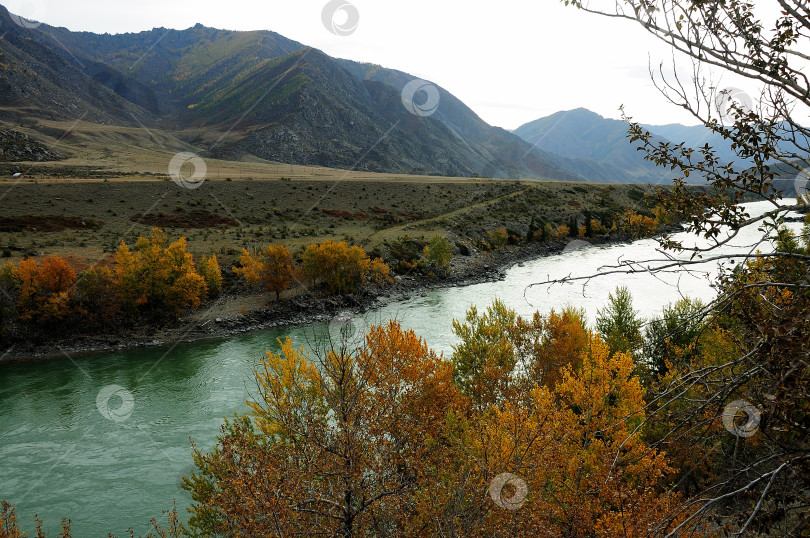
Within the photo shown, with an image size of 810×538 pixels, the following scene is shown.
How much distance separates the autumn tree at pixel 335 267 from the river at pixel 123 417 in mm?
7197

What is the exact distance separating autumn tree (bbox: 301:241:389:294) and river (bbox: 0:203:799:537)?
7.20m

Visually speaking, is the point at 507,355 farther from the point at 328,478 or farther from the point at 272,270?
the point at 272,270

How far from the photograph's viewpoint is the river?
17969 mm

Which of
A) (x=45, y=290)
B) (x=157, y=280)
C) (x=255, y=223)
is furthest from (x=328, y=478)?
(x=255, y=223)

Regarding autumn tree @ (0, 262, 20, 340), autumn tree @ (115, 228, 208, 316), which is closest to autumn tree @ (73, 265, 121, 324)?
autumn tree @ (115, 228, 208, 316)

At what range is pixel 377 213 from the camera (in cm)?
8512

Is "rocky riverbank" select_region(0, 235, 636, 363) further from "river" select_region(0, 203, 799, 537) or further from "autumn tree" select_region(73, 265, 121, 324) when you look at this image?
"autumn tree" select_region(73, 265, 121, 324)

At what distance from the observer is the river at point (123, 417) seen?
1797cm

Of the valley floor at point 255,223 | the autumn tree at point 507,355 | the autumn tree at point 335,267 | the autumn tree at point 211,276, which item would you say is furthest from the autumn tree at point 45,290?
the autumn tree at point 507,355

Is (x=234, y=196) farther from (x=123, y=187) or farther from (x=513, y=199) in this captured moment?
(x=513, y=199)

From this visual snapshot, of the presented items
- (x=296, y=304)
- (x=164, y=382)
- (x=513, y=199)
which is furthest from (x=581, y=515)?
(x=513, y=199)

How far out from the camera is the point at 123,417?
980 inches

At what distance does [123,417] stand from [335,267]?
2745cm

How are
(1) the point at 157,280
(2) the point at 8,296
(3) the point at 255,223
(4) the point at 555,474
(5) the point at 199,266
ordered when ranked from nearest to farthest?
(4) the point at 555,474
(2) the point at 8,296
(1) the point at 157,280
(5) the point at 199,266
(3) the point at 255,223
